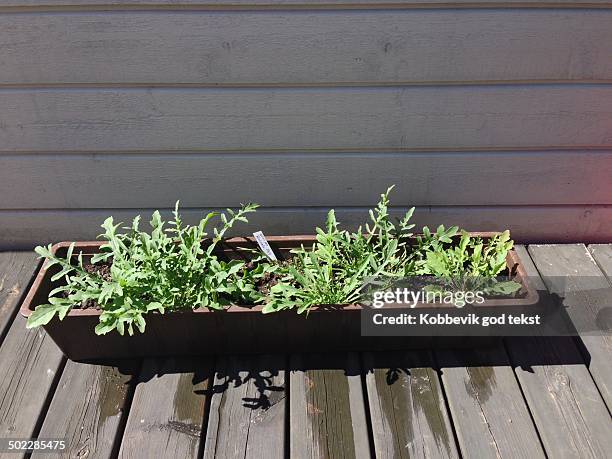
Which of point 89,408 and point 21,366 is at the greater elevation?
point 21,366

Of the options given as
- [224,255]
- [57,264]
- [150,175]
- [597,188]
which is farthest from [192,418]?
[597,188]

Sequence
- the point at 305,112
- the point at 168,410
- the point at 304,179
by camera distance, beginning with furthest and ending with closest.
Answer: the point at 304,179, the point at 305,112, the point at 168,410

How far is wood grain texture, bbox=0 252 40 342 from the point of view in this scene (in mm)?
1923

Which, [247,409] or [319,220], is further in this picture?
[319,220]

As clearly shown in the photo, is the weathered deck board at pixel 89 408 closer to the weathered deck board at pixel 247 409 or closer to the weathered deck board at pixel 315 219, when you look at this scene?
the weathered deck board at pixel 247 409

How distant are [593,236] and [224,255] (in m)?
1.55

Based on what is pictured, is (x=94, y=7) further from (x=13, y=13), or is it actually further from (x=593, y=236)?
(x=593, y=236)

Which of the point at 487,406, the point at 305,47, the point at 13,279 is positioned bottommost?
the point at 487,406

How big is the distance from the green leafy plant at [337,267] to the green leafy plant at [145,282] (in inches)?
4.7

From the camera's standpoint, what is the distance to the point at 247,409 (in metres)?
1.60

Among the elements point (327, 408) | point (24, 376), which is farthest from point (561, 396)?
point (24, 376)

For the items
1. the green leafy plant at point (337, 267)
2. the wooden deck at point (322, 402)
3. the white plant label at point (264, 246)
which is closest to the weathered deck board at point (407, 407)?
the wooden deck at point (322, 402)

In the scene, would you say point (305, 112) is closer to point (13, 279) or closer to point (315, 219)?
point (315, 219)

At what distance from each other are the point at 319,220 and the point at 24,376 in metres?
1.17
